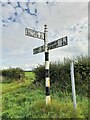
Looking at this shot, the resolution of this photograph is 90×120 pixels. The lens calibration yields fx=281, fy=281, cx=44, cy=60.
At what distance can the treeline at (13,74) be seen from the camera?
78.1 feet

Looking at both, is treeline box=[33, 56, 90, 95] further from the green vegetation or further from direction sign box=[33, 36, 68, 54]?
direction sign box=[33, 36, 68, 54]

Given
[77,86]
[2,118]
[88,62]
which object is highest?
[88,62]

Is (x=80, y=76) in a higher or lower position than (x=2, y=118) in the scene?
higher

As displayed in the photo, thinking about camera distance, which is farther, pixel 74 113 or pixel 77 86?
pixel 77 86

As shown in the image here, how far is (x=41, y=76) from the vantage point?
15641 mm

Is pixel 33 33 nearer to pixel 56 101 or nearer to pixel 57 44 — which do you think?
pixel 57 44

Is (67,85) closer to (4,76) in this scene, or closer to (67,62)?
(67,62)

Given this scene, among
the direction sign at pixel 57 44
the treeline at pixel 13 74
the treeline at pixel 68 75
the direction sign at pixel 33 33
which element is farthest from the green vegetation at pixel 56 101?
the treeline at pixel 13 74

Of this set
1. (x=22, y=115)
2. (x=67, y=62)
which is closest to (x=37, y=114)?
(x=22, y=115)

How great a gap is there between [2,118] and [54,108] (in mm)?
1635

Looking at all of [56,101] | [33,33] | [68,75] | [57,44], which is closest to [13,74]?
[68,75]

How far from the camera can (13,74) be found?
79.8 ft

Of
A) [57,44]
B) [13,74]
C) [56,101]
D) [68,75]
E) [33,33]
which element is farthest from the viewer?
[13,74]

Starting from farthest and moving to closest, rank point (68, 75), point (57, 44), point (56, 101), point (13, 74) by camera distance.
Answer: point (13, 74)
point (68, 75)
point (56, 101)
point (57, 44)
